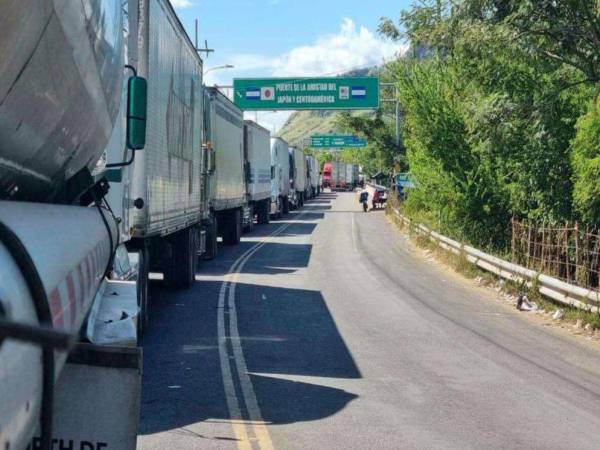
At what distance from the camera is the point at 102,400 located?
11.9 ft

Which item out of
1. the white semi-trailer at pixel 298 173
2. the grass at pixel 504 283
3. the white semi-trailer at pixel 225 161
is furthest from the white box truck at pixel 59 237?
the white semi-trailer at pixel 298 173

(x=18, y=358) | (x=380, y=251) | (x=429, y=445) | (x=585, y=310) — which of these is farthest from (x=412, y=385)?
(x=380, y=251)

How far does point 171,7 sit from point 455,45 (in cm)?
506

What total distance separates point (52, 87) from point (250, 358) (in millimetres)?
7454

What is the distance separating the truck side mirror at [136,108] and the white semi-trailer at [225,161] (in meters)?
13.4

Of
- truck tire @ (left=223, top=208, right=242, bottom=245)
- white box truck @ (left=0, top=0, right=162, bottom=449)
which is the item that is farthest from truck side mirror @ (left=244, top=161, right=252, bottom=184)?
white box truck @ (left=0, top=0, right=162, bottom=449)

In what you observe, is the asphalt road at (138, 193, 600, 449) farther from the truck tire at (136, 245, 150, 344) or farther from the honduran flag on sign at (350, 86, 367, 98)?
the honduran flag on sign at (350, 86, 367, 98)

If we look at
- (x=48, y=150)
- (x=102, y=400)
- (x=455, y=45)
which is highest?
(x=455, y=45)

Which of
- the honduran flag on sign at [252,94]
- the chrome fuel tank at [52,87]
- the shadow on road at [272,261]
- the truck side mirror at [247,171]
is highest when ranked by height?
the honduran flag on sign at [252,94]

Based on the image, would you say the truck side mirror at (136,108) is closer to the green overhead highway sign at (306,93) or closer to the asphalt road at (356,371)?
the asphalt road at (356,371)

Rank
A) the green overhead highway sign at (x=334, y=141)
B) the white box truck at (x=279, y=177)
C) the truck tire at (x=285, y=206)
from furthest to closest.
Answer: the green overhead highway sign at (x=334, y=141), the truck tire at (x=285, y=206), the white box truck at (x=279, y=177)

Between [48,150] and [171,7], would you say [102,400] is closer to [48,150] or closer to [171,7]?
[48,150]

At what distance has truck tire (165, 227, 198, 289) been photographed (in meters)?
16.4

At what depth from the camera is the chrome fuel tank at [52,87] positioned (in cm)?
289
